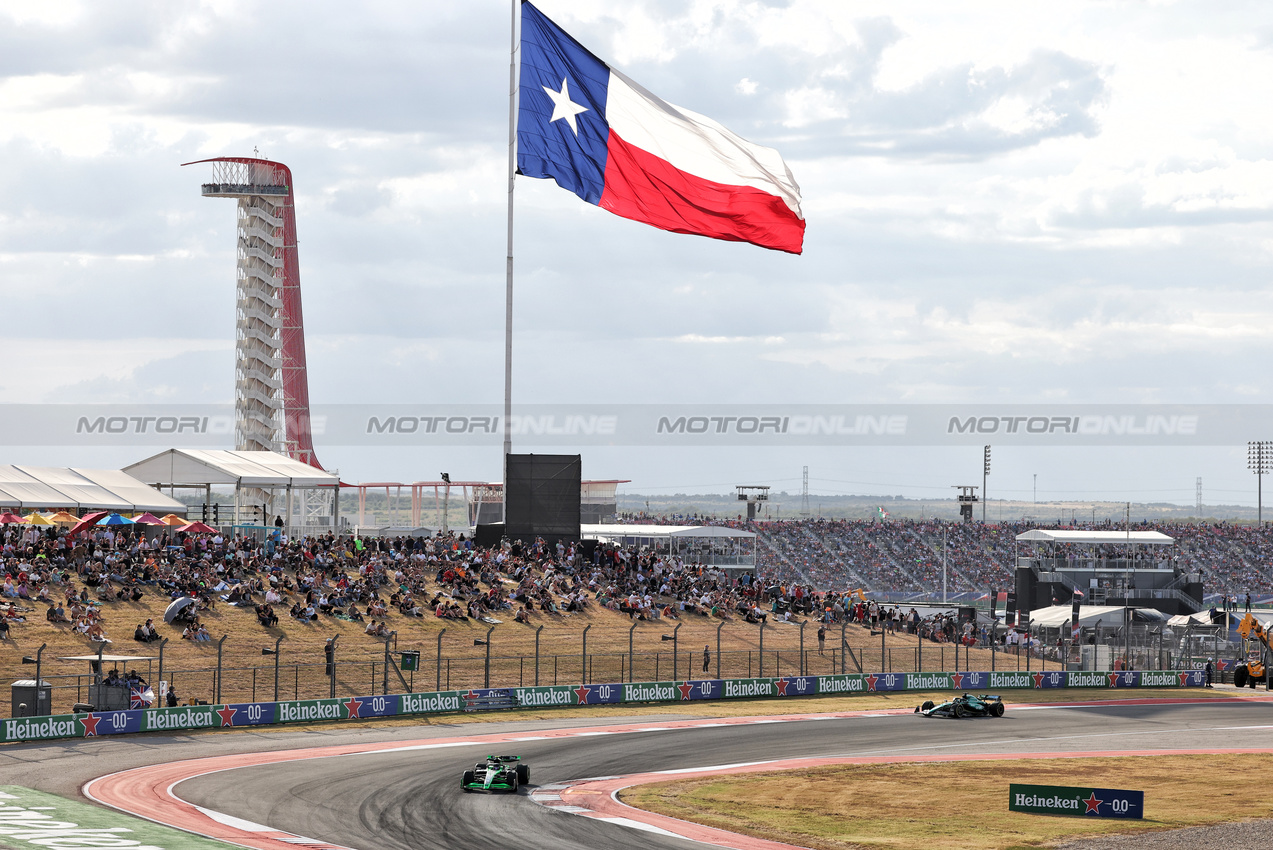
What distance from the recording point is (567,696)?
43.7m

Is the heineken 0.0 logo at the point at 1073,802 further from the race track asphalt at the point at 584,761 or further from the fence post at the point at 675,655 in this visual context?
the fence post at the point at 675,655

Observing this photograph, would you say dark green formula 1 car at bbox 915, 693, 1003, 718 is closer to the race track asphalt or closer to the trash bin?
the race track asphalt

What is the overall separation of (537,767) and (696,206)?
13301mm

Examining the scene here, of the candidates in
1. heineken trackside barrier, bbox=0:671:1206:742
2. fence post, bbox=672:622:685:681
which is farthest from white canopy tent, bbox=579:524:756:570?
heineken trackside barrier, bbox=0:671:1206:742

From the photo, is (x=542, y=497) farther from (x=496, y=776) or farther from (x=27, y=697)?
(x=496, y=776)

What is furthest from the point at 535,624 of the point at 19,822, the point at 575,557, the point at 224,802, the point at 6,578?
the point at 19,822

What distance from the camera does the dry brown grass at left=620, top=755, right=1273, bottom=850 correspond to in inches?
968

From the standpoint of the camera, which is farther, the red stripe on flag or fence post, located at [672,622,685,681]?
fence post, located at [672,622,685,681]

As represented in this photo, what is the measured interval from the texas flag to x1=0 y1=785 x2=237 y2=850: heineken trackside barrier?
17.6 m

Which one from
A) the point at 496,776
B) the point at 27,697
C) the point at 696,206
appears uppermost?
the point at 696,206

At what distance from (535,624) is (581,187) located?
1986 centimetres

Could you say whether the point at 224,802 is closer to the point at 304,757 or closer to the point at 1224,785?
the point at 304,757

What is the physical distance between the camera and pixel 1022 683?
52.5 meters

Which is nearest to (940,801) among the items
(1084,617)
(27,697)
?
(27,697)
